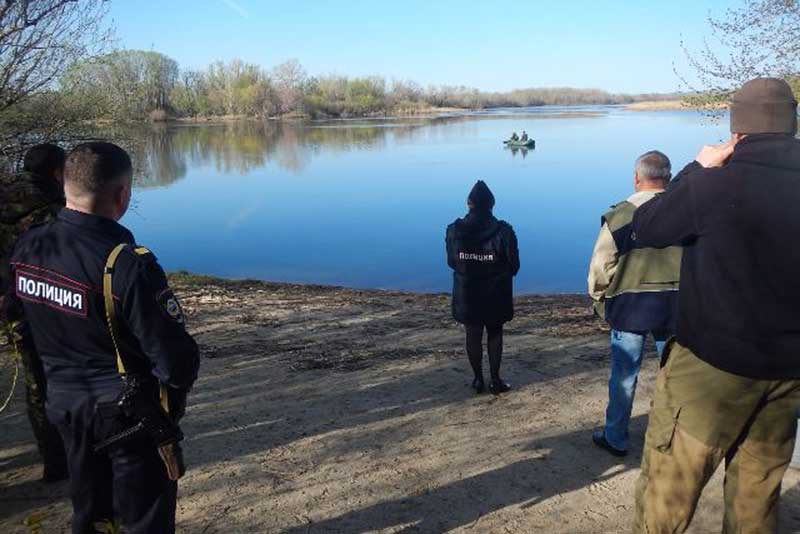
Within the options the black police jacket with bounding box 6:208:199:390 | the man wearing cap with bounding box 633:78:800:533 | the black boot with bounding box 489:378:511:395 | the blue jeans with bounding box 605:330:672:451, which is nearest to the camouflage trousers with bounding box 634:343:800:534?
the man wearing cap with bounding box 633:78:800:533

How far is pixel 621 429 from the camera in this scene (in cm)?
392

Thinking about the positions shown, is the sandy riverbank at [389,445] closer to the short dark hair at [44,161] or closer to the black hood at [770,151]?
the short dark hair at [44,161]

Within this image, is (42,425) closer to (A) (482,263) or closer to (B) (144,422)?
(B) (144,422)

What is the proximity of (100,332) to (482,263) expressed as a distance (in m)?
3.12

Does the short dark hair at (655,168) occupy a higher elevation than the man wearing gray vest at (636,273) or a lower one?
higher

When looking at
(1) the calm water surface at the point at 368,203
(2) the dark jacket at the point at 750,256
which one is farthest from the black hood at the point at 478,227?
(1) the calm water surface at the point at 368,203

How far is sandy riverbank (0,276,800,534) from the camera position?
3309 mm

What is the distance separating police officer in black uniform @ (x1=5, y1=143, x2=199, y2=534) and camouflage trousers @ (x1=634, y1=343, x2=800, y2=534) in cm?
188

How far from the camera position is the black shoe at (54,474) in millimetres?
3601

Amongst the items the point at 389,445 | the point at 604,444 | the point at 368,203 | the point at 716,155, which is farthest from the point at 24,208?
the point at 368,203

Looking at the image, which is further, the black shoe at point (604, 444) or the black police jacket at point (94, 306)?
the black shoe at point (604, 444)

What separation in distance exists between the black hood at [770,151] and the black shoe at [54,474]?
3.91 meters

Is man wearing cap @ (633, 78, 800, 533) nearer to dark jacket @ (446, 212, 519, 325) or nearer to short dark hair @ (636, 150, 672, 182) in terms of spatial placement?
short dark hair @ (636, 150, 672, 182)

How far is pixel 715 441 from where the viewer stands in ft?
7.57
